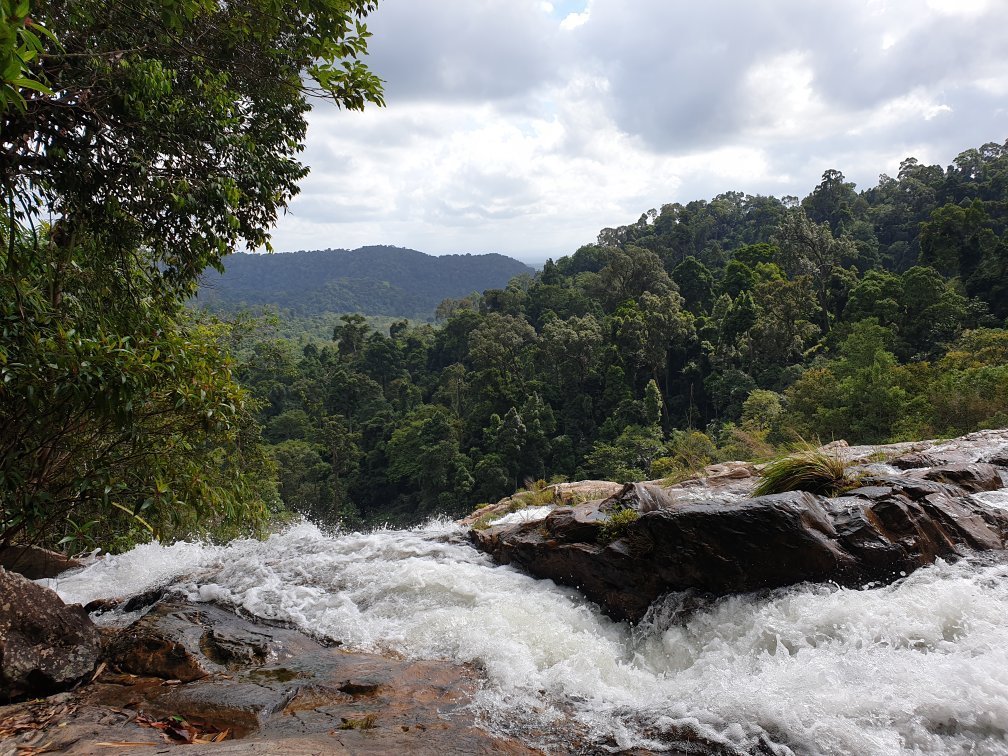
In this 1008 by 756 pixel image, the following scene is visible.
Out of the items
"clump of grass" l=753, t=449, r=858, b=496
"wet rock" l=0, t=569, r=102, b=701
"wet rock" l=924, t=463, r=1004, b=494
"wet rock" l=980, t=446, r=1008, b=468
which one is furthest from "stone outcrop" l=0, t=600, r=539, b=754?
"wet rock" l=980, t=446, r=1008, b=468

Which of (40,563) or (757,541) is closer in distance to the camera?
(757,541)

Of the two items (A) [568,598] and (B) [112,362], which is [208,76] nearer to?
(B) [112,362]

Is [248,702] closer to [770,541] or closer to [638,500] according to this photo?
[638,500]

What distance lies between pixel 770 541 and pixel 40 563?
8.66 meters

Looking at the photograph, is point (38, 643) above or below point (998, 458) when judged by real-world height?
below

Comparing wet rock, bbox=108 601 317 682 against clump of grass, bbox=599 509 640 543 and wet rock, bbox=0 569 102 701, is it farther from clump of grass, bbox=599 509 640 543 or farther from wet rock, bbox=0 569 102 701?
clump of grass, bbox=599 509 640 543

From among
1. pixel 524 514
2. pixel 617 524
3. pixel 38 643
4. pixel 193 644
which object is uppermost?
pixel 617 524

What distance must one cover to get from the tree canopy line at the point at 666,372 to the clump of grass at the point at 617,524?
33.3 ft

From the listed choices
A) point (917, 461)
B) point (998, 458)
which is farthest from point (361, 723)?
point (998, 458)

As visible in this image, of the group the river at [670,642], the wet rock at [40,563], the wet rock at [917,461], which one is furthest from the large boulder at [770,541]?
the wet rock at [40,563]

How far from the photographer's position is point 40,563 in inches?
296

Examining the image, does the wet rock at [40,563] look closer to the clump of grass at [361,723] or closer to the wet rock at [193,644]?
the wet rock at [193,644]

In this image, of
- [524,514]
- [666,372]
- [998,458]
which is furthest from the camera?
[666,372]

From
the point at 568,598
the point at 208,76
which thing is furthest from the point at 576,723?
the point at 208,76
